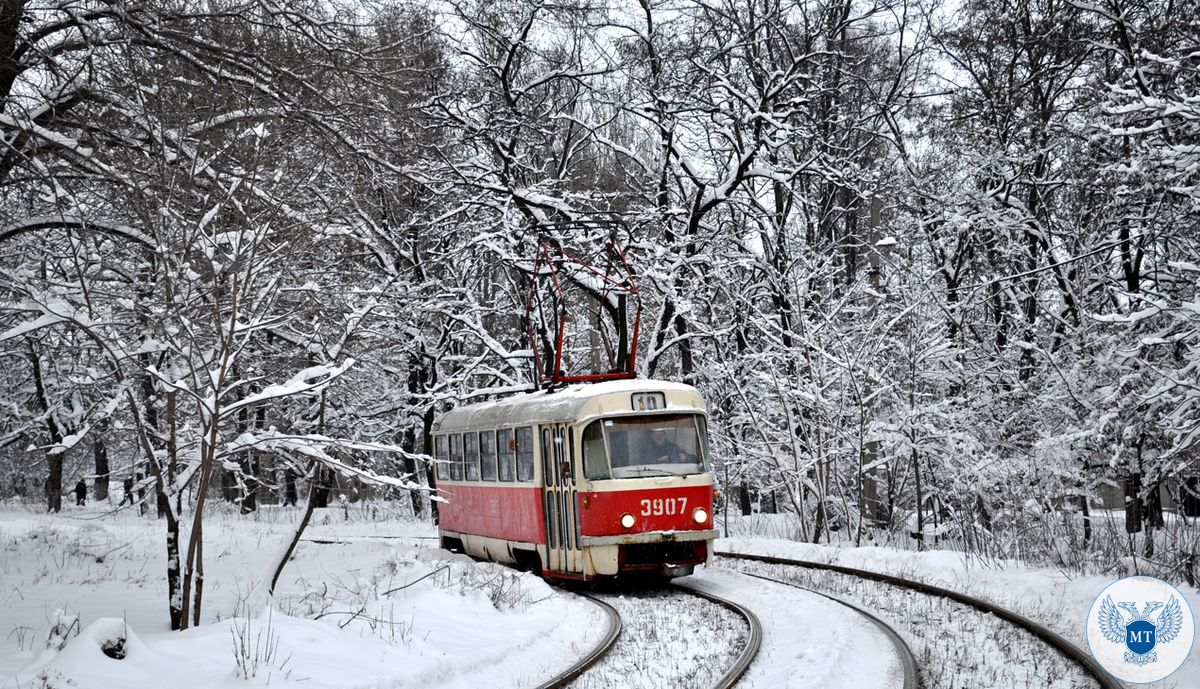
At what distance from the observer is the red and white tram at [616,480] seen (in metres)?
13.6

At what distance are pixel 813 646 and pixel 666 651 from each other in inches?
49.3

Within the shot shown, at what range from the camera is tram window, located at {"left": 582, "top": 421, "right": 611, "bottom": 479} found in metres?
13.8

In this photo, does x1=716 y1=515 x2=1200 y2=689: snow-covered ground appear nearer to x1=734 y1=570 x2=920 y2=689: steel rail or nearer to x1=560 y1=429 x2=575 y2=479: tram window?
x1=734 y1=570 x2=920 y2=689: steel rail

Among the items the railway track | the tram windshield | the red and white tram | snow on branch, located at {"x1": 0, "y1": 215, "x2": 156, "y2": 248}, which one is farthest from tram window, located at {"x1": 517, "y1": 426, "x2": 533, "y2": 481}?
snow on branch, located at {"x1": 0, "y1": 215, "x2": 156, "y2": 248}

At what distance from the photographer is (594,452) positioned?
13852mm

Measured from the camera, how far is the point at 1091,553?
12.9 meters

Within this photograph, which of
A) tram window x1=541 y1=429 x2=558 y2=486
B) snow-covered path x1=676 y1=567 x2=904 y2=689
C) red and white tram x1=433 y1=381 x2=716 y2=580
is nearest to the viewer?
snow-covered path x1=676 y1=567 x2=904 y2=689

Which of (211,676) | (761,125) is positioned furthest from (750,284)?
A: (211,676)

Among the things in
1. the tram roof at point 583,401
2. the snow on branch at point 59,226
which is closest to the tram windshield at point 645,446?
the tram roof at point 583,401

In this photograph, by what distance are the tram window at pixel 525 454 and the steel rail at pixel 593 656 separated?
3202 mm

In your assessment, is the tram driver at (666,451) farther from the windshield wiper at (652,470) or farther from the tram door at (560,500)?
the tram door at (560,500)

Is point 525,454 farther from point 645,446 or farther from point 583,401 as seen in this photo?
point 645,446

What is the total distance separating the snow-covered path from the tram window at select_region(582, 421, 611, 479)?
Result: 209 centimetres

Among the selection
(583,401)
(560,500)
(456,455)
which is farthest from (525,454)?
(456,455)
